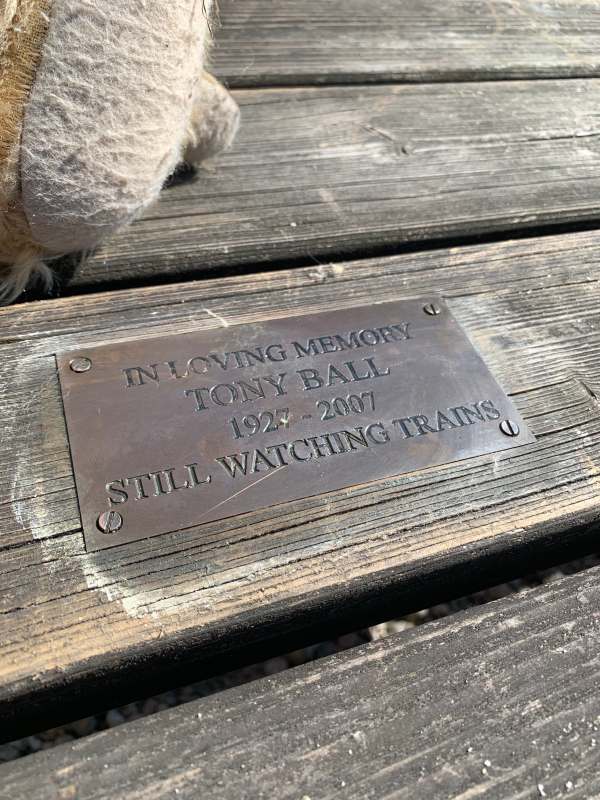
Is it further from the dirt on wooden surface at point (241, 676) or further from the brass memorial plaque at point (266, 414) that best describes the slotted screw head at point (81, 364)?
the dirt on wooden surface at point (241, 676)

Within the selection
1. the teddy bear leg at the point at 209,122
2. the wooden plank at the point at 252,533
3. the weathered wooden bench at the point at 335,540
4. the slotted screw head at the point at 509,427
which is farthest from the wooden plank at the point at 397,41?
the slotted screw head at the point at 509,427

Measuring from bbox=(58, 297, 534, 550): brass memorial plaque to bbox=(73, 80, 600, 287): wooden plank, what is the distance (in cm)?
23

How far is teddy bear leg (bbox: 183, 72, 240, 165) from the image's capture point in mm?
1093

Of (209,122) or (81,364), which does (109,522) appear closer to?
(81,364)

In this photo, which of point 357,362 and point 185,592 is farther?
point 357,362

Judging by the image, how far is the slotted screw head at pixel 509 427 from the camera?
869mm

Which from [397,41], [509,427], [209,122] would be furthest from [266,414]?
[397,41]

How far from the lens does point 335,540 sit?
2.44 ft

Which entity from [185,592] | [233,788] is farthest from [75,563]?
[233,788]

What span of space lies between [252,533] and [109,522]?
168 mm

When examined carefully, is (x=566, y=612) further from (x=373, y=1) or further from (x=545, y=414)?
(x=373, y=1)

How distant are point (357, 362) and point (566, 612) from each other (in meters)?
0.43

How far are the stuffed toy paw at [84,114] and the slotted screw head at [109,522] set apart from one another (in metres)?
0.41

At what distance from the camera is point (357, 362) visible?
921 millimetres
